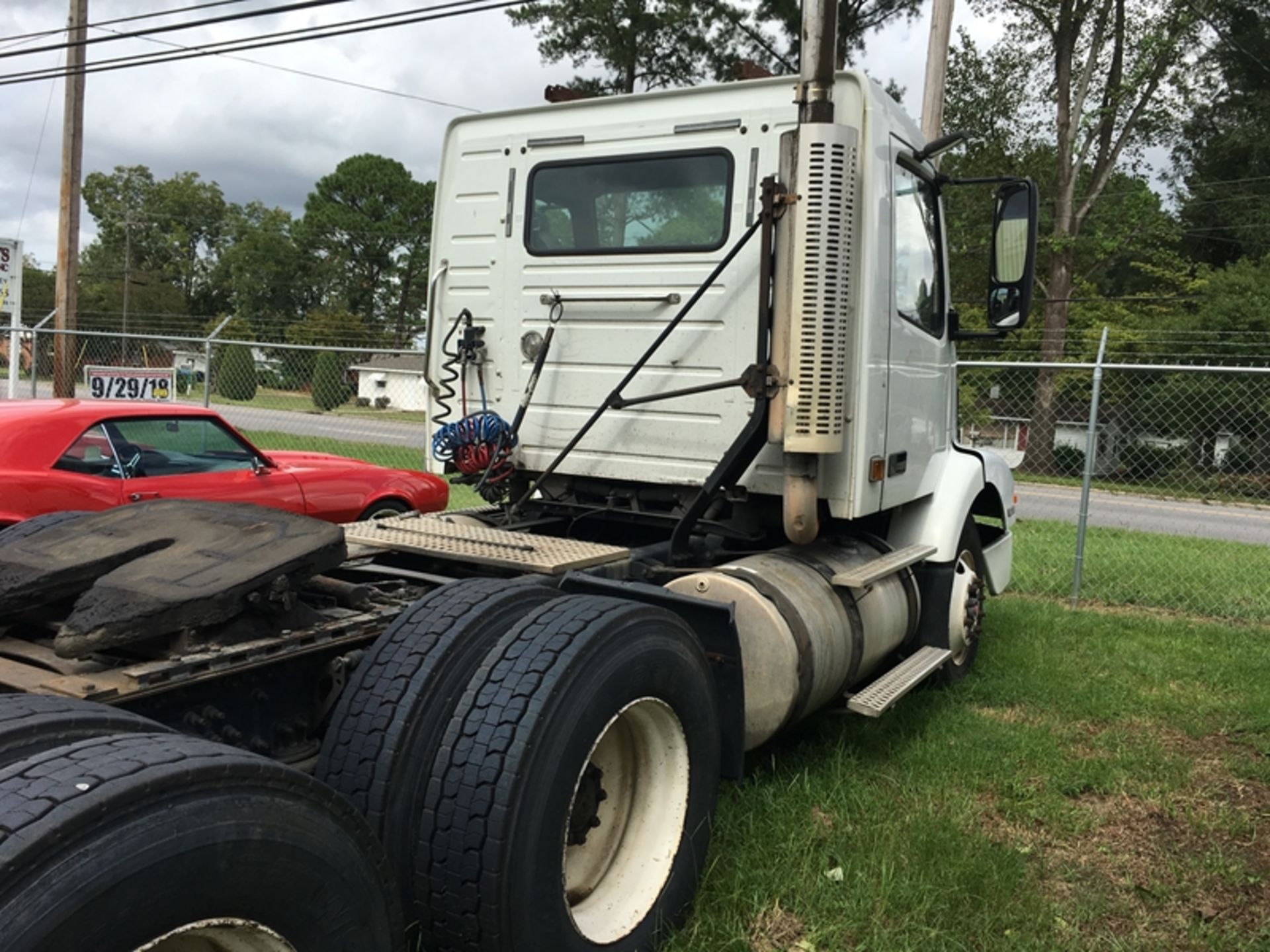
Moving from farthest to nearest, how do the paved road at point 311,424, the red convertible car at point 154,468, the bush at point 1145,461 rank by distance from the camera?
the bush at point 1145,461 → the paved road at point 311,424 → the red convertible car at point 154,468

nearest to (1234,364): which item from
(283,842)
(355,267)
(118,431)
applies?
(118,431)

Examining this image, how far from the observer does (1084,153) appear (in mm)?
27766

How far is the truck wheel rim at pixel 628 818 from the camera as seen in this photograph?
2.62m

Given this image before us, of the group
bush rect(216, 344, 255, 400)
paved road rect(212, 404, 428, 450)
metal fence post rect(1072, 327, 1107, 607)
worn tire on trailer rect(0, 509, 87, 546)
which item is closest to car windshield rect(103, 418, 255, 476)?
worn tire on trailer rect(0, 509, 87, 546)

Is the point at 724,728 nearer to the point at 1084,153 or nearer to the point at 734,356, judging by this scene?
the point at 734,356

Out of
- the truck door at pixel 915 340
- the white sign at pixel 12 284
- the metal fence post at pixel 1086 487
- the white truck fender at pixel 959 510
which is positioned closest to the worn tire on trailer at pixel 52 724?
the truck door at pixel 915 340

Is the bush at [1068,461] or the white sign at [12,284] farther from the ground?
the white sign at [12,284]

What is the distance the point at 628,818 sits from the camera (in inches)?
110

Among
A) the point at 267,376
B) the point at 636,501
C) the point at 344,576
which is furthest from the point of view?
the point at 267,376

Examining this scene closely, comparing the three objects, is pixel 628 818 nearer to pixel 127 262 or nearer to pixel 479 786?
pixel 479 786

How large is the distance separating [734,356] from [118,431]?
4268 mm

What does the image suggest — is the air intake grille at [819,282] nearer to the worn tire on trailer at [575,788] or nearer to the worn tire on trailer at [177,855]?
the worn tire on trailer at [575,788]

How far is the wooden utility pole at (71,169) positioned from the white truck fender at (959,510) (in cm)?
1315

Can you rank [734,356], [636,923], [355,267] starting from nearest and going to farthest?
[636,923]
[734,356]
[355,267]
